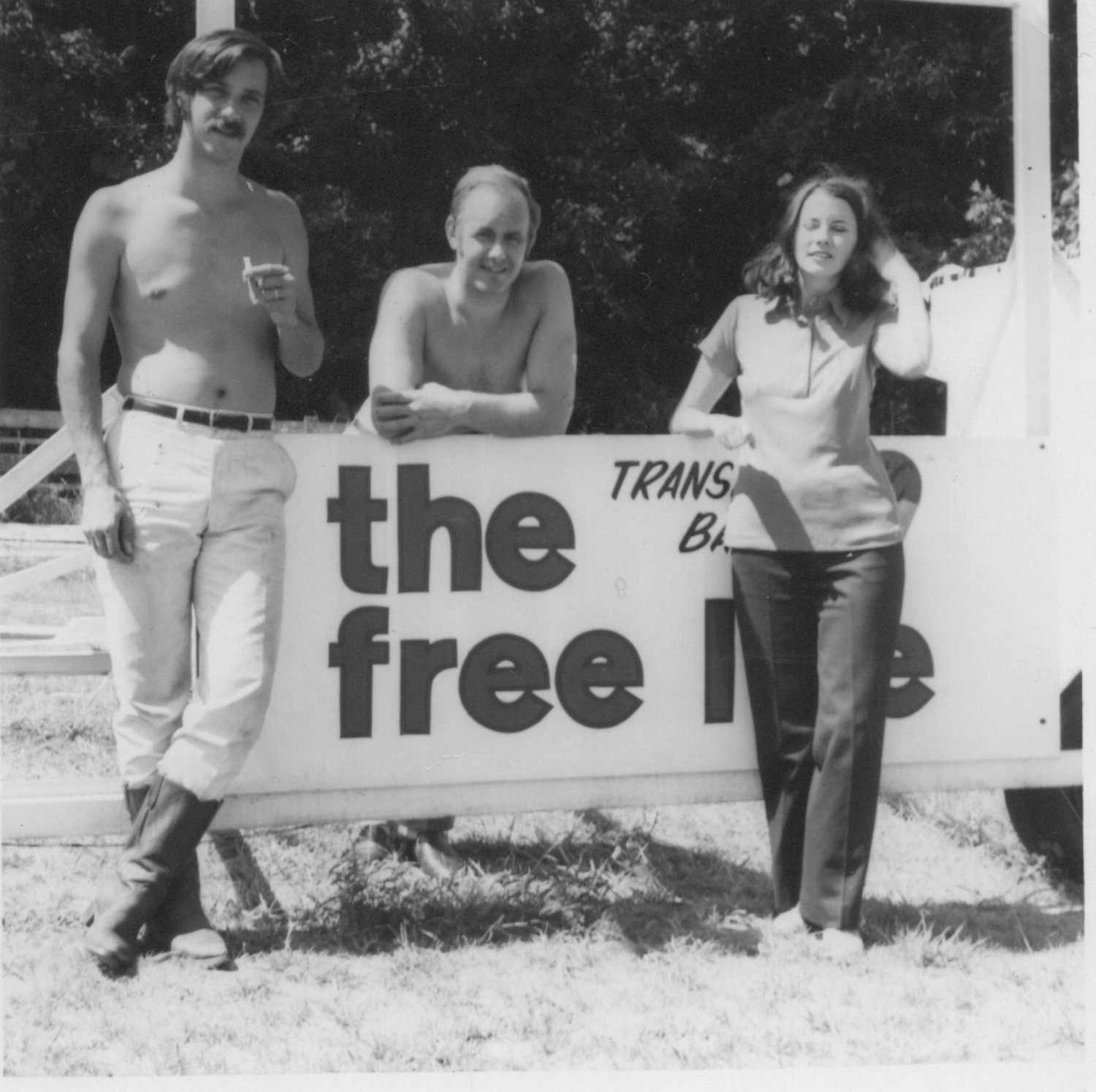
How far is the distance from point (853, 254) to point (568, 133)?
0.75m

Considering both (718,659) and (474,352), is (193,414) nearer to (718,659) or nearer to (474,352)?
(474,352)

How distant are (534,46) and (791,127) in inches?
26.6

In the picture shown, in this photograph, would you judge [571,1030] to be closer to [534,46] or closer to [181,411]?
[181,411]

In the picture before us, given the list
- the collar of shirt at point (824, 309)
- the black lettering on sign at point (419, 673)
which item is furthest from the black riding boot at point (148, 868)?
the collar of shirt at point (824, 309)

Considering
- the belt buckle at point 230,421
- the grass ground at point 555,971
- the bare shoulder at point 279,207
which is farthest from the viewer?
the bare shoulder at point 279,207

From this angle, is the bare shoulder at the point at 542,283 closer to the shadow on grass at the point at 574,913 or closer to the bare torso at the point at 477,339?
the bare torso at the point at 477,339

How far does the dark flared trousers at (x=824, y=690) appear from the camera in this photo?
3.14 metres

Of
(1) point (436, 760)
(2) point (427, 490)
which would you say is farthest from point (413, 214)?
(1) point (436, 760)

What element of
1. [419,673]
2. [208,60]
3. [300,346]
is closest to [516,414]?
[300,346]

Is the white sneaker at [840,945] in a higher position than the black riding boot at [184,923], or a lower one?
lower

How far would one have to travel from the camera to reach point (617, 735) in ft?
11.0

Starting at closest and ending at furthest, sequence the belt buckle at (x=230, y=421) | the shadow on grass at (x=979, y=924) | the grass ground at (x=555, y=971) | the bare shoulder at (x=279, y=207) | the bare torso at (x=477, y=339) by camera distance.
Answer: the grass ground at (x=555, y=971) → the belt buckle at (x=230, y=421) → the bare shoulder at (x=279, y=207) → the bare torso at (x=477, y=339) → the shadow on grass at (x=979, y=924)

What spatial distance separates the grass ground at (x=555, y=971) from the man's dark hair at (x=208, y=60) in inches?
71.6

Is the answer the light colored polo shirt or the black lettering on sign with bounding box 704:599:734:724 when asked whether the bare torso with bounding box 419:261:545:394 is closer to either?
the light colored polo shirt
